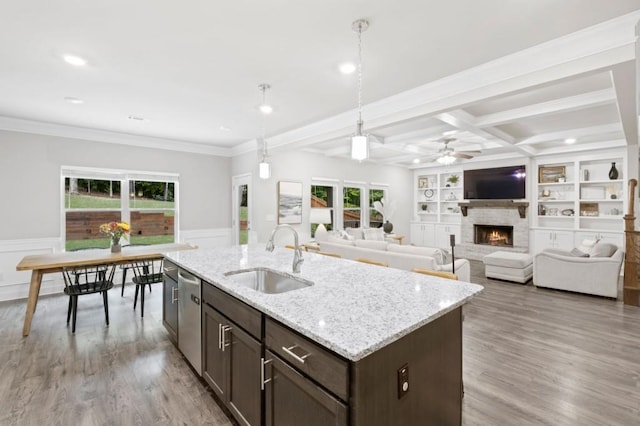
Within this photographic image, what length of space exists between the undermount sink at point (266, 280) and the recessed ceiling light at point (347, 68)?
2003mm

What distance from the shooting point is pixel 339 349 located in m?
1.07

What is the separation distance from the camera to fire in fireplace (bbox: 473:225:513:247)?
7773 mm

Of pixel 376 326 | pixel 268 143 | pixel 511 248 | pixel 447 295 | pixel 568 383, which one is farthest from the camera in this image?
pixel 511 248

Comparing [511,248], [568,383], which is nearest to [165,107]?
[568,383]

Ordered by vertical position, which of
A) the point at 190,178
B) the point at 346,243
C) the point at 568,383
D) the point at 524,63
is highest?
the point at 524,63

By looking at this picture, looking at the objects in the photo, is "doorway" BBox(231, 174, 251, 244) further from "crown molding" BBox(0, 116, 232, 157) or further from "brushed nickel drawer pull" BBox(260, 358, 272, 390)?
"brushed nickel drawer pull" BBox(260, 358, 272, 390)

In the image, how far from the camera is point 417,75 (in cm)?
301

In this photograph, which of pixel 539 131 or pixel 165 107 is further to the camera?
pixel 539 131

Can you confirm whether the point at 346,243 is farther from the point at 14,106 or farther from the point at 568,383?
the point at 14,106

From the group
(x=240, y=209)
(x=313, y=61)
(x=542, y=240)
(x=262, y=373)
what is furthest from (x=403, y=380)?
(x=542, y=240)

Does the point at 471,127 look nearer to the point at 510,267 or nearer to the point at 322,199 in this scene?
the point at 510,267

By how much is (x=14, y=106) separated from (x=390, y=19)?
4.92 meters

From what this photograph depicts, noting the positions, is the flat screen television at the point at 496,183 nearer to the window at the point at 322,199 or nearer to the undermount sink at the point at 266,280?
the window at the point at 322,199

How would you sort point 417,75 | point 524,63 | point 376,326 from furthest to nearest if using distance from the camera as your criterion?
point 417,75 < point 524,63 < point 376,326
